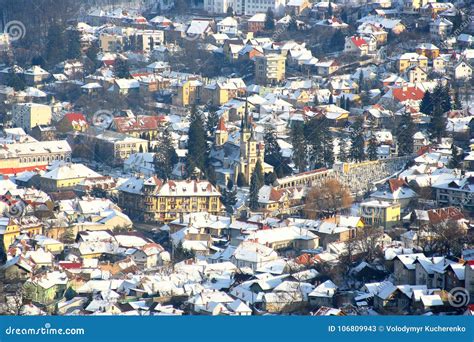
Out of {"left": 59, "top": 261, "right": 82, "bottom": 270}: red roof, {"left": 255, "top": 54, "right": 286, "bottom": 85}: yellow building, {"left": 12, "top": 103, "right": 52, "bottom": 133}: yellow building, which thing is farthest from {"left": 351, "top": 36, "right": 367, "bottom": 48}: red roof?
{"left": 59, "top": 261, "right": 82, "bottom": 270}: red roof

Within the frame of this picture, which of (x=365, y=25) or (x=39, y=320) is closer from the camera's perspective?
(x=39, y=320)

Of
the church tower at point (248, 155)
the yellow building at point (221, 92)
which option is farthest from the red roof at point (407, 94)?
the church tower at point (248, 155)

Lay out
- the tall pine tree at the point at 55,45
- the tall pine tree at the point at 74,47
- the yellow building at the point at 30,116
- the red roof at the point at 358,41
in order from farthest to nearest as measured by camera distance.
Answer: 1. the tall pine tree at the point at 74,47
2. the tall pine tree at the point at 55,45
3. the red roof at the point at 358,41
4. the yellow building at the point at 30,116

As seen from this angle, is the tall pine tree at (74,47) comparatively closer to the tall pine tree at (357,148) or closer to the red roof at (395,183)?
the tall pine tree at (357,148)

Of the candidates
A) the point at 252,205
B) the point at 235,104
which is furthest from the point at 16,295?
the point at 235,104

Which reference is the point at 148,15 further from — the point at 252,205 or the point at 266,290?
the point at 266,290

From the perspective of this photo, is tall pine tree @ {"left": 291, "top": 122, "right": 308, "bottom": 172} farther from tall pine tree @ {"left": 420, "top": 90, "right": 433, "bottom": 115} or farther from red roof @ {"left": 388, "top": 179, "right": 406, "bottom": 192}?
tall pine tree @ {"left": 420, "top": 90, "right": 433, "bottom": 115}
